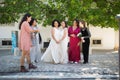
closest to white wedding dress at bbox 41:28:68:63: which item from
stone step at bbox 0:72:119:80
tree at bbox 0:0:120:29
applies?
tree at bbox 0:0:120:29

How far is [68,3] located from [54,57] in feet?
14.1

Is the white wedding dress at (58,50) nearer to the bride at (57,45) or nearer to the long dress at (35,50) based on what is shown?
the bride at (57,45)

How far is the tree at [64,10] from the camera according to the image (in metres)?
18.0

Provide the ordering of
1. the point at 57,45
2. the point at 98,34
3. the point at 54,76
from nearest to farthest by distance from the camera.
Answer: the point at 54,76 → the point at 57,45 → the point at 98,34

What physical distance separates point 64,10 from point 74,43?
4199mm

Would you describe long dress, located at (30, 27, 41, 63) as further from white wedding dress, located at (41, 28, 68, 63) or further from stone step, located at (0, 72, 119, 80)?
stone step, located at (0, 72, 119, 80)

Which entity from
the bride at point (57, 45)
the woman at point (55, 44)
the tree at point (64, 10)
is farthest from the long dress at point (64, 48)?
the tree at point (64, 10)

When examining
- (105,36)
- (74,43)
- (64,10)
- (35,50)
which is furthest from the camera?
(105,36)

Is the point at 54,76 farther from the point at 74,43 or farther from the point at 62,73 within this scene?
the point at 74,43

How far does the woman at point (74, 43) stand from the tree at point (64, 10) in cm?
278

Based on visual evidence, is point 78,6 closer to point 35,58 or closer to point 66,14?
point 66,14

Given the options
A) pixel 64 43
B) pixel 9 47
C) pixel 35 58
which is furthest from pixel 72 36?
pixel 9 47

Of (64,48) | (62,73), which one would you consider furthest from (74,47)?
(62,73)

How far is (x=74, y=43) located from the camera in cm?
1537
